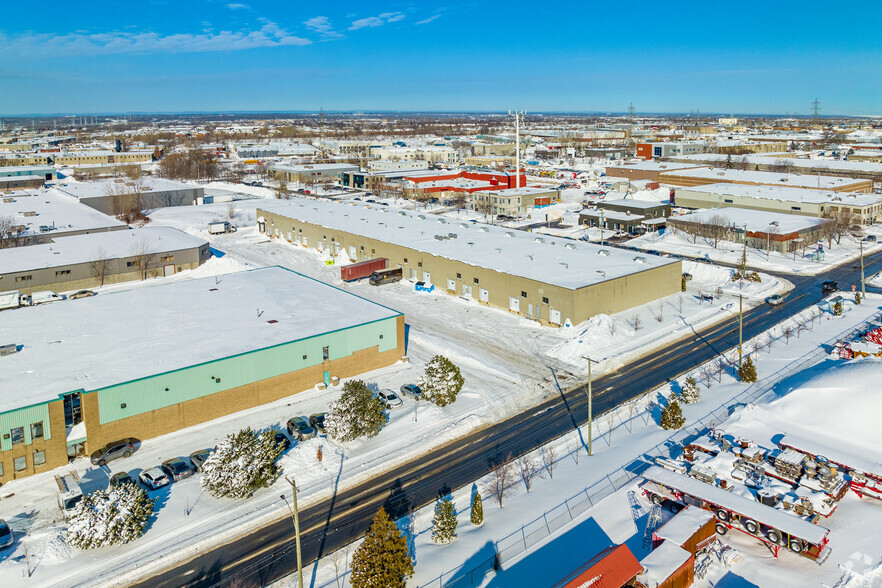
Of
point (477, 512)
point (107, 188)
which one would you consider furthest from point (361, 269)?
point (107, 188)

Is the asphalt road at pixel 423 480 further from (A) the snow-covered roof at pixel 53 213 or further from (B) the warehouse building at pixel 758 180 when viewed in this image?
(B) the warehouse building at pixel 758 180

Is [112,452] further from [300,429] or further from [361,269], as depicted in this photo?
[361,269]

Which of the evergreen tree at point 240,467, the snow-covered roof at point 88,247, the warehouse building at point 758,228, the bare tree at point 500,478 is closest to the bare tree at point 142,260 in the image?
the snow-covered roof at point 88,247

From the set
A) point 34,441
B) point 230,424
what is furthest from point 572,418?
point 34,441

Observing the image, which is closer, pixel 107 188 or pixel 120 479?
pixel 120 479

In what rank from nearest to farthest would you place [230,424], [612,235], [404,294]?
[230,424]
[404,294]
[612,235]

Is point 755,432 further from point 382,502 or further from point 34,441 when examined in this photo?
point 34,441
